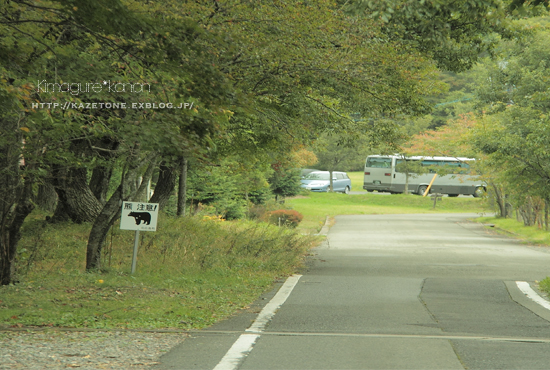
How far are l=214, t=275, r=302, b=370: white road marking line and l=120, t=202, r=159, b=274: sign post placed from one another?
2.72 m

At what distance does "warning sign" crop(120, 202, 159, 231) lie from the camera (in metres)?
11.2

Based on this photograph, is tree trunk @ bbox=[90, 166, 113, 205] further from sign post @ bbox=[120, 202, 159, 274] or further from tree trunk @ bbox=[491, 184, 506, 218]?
tree trunk @ bbox=[491, 184, 506, 218]

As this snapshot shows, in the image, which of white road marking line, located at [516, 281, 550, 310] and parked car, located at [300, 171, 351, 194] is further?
parked car, located at [300, 171, 351, 194]

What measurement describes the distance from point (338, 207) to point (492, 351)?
42703mm

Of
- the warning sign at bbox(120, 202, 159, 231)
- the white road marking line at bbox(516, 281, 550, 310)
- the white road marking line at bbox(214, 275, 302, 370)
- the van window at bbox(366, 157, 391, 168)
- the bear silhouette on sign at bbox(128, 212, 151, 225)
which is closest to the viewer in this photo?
the white road marking line at bbox(214, 275, 302, 370)

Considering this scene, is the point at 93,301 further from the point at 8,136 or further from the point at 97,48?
the point at 97,48

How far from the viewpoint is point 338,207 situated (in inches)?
1923

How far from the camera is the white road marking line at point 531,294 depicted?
10.2 meters

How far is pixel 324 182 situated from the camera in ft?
204

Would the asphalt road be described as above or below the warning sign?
below

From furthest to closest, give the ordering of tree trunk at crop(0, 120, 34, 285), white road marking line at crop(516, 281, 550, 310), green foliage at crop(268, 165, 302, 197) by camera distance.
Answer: green foliage at crop(268, 165, 302, 197) < white road marking line at crop(516, 281, 550, 310) < tree trunk at crop(0, 120, 34, 285)

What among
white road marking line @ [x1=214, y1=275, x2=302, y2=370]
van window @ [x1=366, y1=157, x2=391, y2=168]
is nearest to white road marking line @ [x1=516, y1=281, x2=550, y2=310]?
white road marking line @ [x1=214, y1=275, x2=302, y2=370]

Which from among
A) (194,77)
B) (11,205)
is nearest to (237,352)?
(194,77)

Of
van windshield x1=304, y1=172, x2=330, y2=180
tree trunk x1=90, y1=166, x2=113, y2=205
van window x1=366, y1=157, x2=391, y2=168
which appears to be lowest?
tree trunk x1=90, y1=166, x2=113, y2=205
